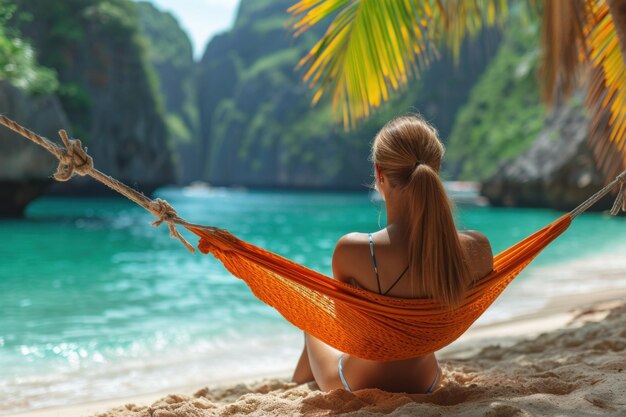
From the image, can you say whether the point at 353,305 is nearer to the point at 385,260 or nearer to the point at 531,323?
the point at 385,260

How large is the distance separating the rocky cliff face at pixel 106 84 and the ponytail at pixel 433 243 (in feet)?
82.1

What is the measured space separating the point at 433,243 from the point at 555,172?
70.5 ft

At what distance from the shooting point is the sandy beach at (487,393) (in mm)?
1624

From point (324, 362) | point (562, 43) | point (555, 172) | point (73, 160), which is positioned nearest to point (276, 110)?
point (555, 172)

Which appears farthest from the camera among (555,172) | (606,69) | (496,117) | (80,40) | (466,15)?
(496,117)

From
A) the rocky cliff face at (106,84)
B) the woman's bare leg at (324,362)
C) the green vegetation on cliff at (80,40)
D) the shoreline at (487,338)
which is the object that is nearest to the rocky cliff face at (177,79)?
the rocky cliff face at (106,84)

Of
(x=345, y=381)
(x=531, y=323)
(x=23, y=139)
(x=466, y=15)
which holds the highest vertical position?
Result: (x=23, y=139)

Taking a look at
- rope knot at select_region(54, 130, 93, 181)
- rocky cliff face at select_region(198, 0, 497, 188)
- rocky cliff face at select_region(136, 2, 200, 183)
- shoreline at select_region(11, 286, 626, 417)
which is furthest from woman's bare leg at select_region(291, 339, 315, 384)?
rocky cliff face at select_region(136, 2, 200, 183)

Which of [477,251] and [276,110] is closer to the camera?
[477,251]

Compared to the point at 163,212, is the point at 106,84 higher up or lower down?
higher up

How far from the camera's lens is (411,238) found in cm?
161

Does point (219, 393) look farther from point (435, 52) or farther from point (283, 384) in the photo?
point (435, 52)

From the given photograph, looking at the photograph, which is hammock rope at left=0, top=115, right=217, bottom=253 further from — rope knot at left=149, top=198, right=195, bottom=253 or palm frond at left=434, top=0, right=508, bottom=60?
palm frond at left=434, top=0, right=508, bottom=60

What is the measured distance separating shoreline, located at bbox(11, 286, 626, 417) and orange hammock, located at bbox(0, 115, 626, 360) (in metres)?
0.78
